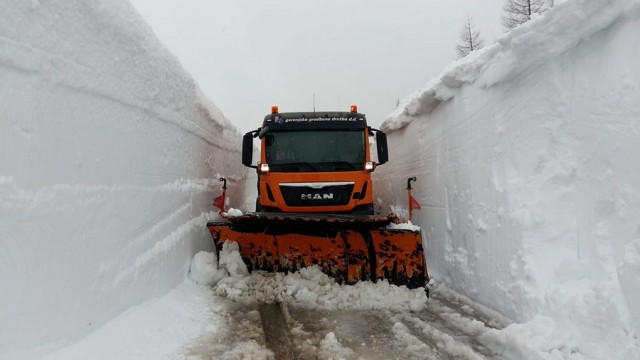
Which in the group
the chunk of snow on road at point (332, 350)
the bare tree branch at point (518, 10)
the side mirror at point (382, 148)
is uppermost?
the bare tree branch at point (518, 10)

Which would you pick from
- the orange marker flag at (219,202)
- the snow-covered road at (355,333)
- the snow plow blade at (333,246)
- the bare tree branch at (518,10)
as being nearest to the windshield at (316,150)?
the orange marker flag at (219,202)

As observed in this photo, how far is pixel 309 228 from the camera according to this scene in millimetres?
6062

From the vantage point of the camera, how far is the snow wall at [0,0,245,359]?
2.60 metres

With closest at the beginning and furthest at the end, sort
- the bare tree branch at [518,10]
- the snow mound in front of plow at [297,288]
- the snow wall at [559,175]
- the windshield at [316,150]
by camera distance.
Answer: the snow wall at [559,175] < the snow mound in front of plow at [297,288] < the windshield at [316,150] < the bare tree branch at [518,10]

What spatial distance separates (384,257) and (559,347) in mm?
2579

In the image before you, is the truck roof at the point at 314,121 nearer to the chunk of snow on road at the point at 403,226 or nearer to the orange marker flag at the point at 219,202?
the orange marker flag at the point at 219,202

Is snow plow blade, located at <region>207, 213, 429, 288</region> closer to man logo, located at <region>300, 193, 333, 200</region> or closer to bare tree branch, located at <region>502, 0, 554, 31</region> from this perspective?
man logo, located at <region>300, 193, 333, 200</region>

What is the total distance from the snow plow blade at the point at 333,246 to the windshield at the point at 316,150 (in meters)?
1.57

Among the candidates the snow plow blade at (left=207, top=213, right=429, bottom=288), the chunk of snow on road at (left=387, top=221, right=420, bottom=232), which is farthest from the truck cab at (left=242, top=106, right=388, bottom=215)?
the chunk of snow on road at (left=387, top=221, right=420, bottom=232)

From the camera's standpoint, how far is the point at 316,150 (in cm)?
754

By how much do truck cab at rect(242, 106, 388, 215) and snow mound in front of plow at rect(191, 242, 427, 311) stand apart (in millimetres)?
1444

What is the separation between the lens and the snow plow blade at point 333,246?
569cm

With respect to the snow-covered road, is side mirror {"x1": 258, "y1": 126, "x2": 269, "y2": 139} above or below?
above

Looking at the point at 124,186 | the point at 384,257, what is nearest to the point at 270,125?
the point at 384,257
